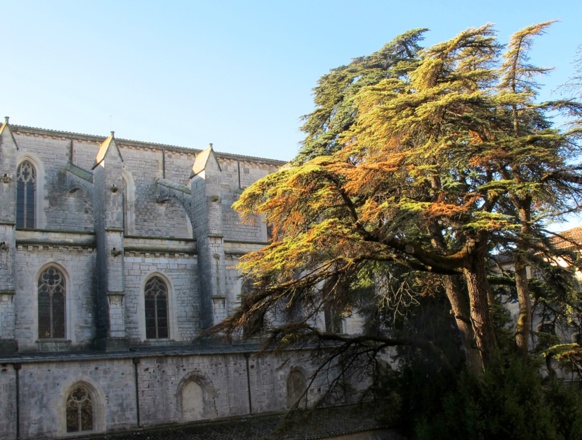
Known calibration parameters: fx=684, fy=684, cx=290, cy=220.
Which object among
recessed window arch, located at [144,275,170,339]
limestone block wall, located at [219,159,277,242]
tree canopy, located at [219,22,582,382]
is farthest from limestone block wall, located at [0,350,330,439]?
limestone block wall, located at [219,159,277,242]

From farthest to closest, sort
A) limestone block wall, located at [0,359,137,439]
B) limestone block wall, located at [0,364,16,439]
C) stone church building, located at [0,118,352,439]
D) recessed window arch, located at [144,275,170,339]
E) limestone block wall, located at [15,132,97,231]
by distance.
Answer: limestone block wall, located at [15,132,97,231] < recessed window arch, located at [144,275,170,339] < stone church building, located at [0,118,352,439] < limestone block wall, located at [0,359,137,439] < limestone block wall, located at [0,364,16,439]

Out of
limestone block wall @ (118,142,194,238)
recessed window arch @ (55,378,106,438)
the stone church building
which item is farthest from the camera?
limestone block wall @ (118,142,194,238)

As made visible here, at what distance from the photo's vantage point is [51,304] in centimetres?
2378

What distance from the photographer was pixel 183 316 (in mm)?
26391

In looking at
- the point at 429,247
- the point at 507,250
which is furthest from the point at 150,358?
the point at 507,250

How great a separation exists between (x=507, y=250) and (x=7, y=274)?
1574 cm

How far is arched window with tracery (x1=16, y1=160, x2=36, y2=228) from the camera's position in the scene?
2753 cm

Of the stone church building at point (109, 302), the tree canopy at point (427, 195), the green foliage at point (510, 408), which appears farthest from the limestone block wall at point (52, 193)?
the green foliage at point (510, 408)

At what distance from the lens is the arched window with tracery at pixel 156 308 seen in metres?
25.8

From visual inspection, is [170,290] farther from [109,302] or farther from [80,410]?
[80,410]

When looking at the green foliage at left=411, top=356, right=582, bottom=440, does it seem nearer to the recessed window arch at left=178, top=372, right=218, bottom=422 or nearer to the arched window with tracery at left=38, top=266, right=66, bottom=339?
the recessed window arch at left=178, top=372, right=218, bottom=422

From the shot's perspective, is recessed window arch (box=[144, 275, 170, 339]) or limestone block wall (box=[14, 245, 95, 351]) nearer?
limestone block wall (box=[14, 245, 95, 351])

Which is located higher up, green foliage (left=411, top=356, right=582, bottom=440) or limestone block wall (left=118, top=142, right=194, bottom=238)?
limestone block wall (left=118, top=142, right=194, bottom=238)

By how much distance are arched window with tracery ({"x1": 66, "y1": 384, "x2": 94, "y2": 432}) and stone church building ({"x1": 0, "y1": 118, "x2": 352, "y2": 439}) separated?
0.10 ft
